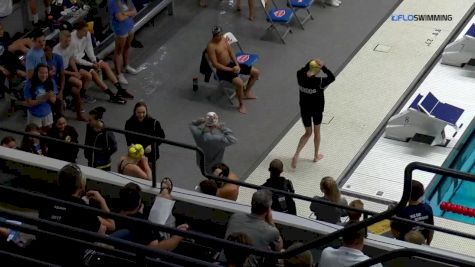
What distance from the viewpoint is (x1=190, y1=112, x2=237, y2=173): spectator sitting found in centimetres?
1091

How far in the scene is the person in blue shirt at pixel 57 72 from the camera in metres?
12.5

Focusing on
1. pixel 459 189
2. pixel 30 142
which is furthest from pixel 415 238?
pixel 459 189

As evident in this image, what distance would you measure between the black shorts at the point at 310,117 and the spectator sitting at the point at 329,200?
119 inches

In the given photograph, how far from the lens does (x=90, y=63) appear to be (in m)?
13.2

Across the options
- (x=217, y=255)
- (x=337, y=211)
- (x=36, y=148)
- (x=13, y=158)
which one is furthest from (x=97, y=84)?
(x=217, y=255)

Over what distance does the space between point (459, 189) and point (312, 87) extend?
2.42m

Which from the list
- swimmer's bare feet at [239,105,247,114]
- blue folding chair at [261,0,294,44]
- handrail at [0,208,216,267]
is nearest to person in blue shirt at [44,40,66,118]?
swimmer's bare feet at [239,105,247,114]

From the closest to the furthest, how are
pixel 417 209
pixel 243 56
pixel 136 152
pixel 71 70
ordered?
pixel 417 209 < pixel 136 152 < pixel 71 70 < pixel 243 56

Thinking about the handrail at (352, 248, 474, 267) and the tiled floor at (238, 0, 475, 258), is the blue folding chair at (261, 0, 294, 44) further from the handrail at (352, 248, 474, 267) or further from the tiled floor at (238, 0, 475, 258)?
the handrail at (352, 248, 474, 267)

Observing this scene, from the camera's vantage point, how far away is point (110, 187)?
28.6 ft

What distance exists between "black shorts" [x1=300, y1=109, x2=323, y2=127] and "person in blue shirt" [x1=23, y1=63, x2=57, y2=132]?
305 centimetres

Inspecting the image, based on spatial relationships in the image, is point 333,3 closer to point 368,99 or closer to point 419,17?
point 419,17

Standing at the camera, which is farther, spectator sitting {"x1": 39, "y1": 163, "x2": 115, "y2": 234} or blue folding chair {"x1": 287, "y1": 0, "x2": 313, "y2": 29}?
blue folding chair {"x1": 287, "y1": 0, "x2": 313, "y2": 29}

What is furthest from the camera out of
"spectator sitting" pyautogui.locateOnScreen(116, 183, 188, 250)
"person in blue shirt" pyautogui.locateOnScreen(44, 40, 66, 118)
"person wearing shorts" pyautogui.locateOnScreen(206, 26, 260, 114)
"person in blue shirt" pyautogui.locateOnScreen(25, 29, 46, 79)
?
"person wearing shorts" pyautogui.locateOnScreen(206, 26, 260, 114)
